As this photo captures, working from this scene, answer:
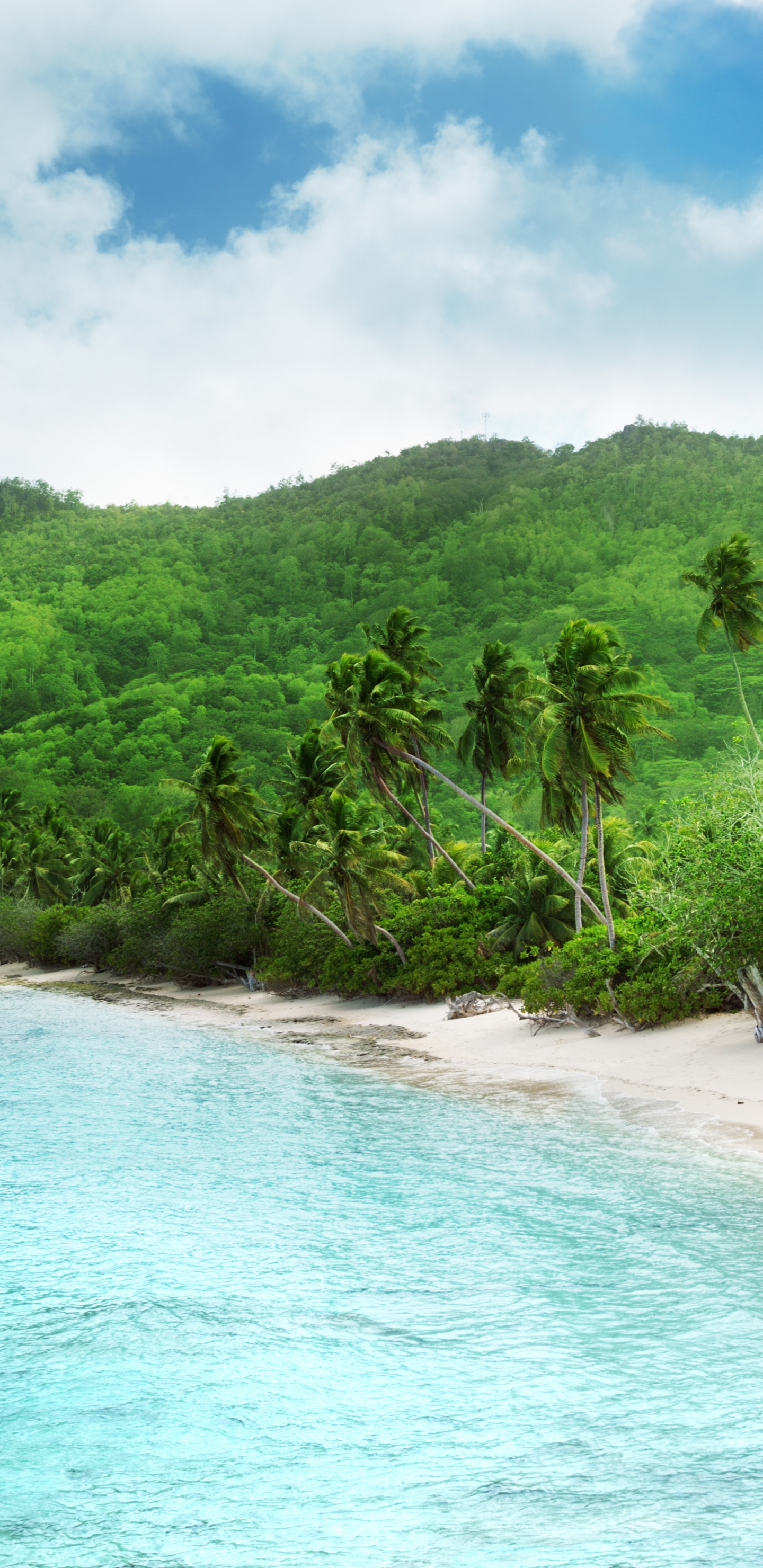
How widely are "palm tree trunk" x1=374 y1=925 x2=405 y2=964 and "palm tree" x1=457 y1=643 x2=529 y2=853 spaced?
9.45 m

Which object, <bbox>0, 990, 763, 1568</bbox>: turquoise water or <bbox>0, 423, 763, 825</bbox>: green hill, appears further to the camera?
<bbox>0, 423, 763, 825</bbox>: green hill

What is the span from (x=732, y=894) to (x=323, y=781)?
25.7 metres

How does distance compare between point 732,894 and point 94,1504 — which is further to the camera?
point 732,894

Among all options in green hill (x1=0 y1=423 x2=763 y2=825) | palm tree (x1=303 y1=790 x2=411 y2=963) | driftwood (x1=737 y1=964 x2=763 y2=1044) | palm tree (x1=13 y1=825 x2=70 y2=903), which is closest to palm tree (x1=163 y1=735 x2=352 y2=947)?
palm tree (x1=303 y1=790 x2=411 y2=963)

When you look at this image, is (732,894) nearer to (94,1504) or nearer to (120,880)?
(94,1504)

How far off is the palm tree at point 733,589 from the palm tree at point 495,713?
31.8 feet

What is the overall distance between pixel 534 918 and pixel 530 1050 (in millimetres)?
7124

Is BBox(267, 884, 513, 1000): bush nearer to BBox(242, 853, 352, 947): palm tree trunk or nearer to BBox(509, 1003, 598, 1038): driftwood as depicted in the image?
BBox(242, 853, 352, 947): palm tree trunk

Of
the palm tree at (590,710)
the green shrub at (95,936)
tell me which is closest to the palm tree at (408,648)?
the palm tree at (590,710)

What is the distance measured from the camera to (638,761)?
8281 cm

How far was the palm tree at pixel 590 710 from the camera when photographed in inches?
1029

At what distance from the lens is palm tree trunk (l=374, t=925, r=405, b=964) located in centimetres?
3369

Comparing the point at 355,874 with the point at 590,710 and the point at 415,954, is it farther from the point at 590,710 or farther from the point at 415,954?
the point at 590,710

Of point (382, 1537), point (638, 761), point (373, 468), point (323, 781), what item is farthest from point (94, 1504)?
point (373, 468)
